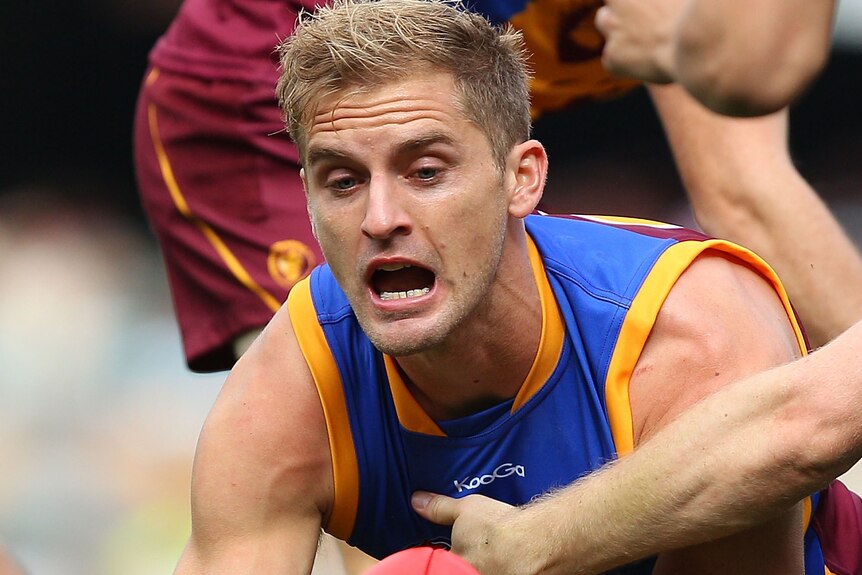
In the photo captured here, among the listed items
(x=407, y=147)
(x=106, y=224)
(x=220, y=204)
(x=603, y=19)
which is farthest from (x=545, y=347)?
(x=106, y=224)

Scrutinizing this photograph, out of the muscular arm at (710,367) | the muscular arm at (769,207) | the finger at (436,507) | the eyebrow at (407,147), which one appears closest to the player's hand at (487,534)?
the finger at (436,507)

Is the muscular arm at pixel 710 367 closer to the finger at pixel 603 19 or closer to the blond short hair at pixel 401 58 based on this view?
the blond short hair at pixel 401 58

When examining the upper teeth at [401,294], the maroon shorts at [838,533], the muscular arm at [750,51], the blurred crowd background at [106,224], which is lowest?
the blurred crowd background at [106,224]

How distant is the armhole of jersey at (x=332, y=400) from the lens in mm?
3162

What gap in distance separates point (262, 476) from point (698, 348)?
91 centimetres

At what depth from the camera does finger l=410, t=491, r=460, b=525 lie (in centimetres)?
311

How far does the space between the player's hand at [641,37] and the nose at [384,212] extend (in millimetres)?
1075

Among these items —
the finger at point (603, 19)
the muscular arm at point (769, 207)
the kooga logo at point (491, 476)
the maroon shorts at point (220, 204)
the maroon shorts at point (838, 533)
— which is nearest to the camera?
the kooga logo at point (491, 476)

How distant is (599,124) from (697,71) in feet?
13.7

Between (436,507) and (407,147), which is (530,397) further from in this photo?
(407,147)

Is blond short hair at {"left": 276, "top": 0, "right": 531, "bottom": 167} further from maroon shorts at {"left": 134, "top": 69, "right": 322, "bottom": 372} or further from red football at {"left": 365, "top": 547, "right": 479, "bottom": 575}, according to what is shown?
maroon shorts at {"left": 134, "top": 69, "right": 322, "bottom": 372}

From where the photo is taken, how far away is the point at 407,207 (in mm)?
2855

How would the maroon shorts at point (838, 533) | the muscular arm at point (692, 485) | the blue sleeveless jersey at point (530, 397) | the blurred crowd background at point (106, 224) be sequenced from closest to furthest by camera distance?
the muscular arm at point (692, 485) → the blue sleeveless jersey at point (530, 397) → the maroon shorts at point (838, 533) → the blurred crowd background at point (106, 224)

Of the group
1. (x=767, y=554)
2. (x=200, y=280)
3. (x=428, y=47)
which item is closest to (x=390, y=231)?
(x=428, y=47)
